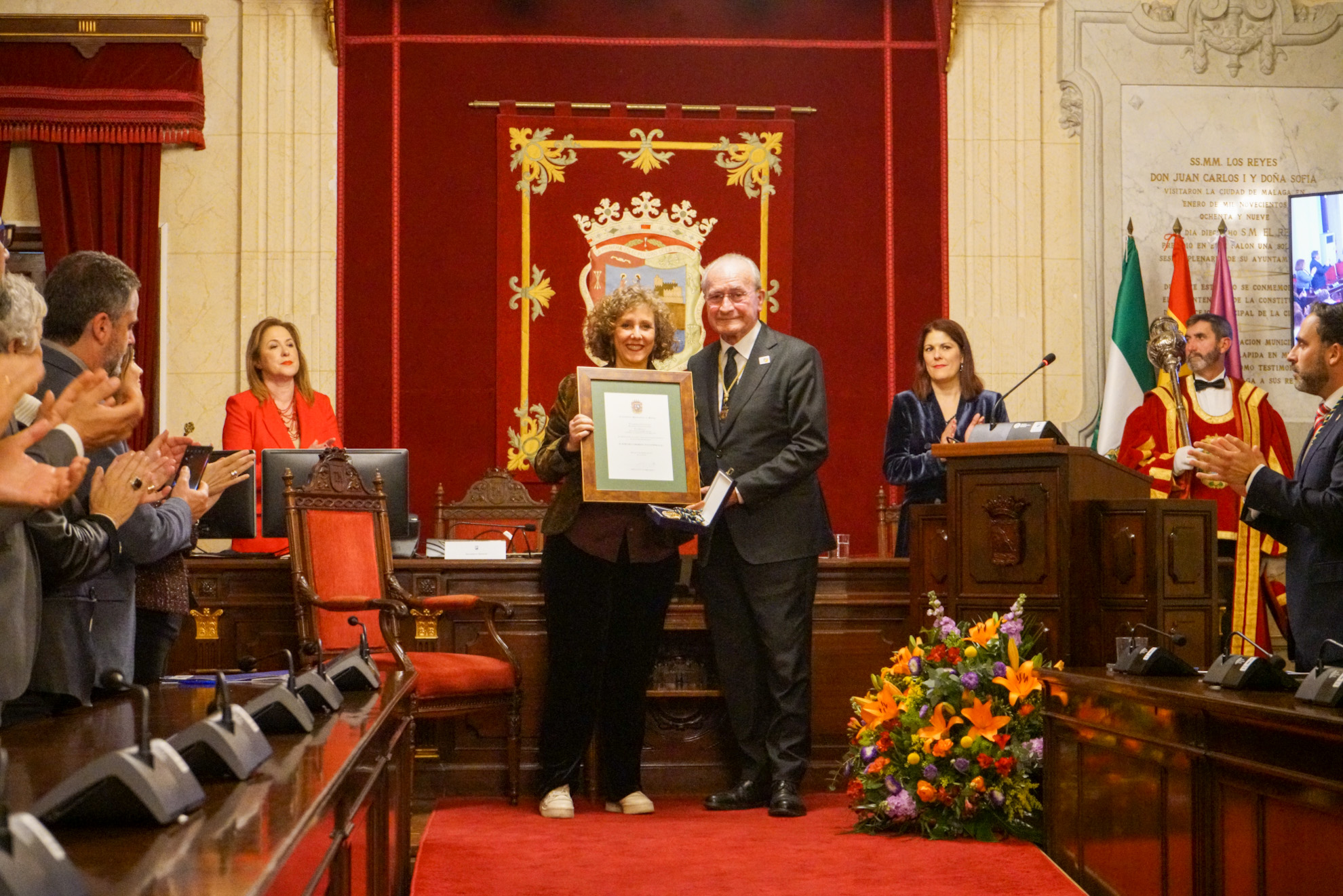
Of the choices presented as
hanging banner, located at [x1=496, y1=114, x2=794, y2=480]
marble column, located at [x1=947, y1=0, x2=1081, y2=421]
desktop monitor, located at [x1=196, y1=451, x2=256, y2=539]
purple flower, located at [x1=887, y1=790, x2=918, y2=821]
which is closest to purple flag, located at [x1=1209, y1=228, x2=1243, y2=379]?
marble column, located at [x1=947, y1=0, x2=1081, y2=421]

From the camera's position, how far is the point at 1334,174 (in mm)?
7184

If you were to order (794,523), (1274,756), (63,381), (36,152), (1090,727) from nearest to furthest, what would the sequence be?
(1274,756)
(63,381)
(1090,727)
(794,523)
(36,152)

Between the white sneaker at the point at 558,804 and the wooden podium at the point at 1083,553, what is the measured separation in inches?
51.6

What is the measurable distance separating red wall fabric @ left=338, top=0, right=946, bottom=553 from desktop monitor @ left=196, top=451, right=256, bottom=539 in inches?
98.9

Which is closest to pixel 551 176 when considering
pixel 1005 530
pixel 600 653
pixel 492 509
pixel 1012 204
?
pixel 492 509

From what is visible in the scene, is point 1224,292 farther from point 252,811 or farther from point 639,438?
point 252,811

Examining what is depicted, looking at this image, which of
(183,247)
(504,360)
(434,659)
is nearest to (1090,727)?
(434,659)

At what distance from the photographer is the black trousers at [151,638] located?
10.9ft

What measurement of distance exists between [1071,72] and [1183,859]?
5.19 metres

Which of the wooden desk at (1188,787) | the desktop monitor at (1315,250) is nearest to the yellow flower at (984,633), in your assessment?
the wooden desk at (1188,787)

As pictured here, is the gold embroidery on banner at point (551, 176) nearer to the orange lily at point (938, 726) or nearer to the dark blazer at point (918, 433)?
the dark blazer at point (918, 433)

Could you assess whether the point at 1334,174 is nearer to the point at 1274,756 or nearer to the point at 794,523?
the point at 794,523

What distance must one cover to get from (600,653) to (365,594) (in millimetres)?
840

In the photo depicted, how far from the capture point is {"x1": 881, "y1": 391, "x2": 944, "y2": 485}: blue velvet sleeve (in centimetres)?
505
